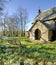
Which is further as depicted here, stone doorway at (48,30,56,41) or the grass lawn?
stone doorway at (48,30,56,41)

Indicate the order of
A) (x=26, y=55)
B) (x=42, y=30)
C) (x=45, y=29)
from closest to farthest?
1. (x=26, y=55)
2. (x=45, y=29)
3. (x=42, y=30)

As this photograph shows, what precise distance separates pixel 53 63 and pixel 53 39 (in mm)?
19267

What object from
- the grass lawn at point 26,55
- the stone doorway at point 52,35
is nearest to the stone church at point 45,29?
the stone doorway at point 52,35

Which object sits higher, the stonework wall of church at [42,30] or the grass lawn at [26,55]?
the stonework wall of church at [42,30]

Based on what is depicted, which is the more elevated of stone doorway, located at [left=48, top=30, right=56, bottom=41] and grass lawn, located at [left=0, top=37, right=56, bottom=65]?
stone doorway, located at [left=48, top=30, right=56, bottom=41]

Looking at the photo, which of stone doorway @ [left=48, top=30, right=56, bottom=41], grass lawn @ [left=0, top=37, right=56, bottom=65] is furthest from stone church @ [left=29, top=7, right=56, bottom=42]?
grass lawn @ [left=0, top=37, right=56, bottom=65]

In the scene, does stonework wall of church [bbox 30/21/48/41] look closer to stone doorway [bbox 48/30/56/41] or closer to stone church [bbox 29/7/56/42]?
stone church [bbox 29/7/56/42]

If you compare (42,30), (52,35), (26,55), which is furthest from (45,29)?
(26,55)

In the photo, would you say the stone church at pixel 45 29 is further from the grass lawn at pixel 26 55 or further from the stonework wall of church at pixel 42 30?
the grass lawn at pixel 26 55

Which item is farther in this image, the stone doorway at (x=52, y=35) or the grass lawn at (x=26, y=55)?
the stone doorway at (x=52, y=35)

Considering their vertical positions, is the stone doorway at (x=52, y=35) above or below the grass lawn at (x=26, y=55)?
above

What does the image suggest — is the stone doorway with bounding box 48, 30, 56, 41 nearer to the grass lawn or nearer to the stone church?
the stone church

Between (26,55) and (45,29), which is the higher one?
(45,29)

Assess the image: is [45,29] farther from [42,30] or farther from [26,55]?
[26,55]
